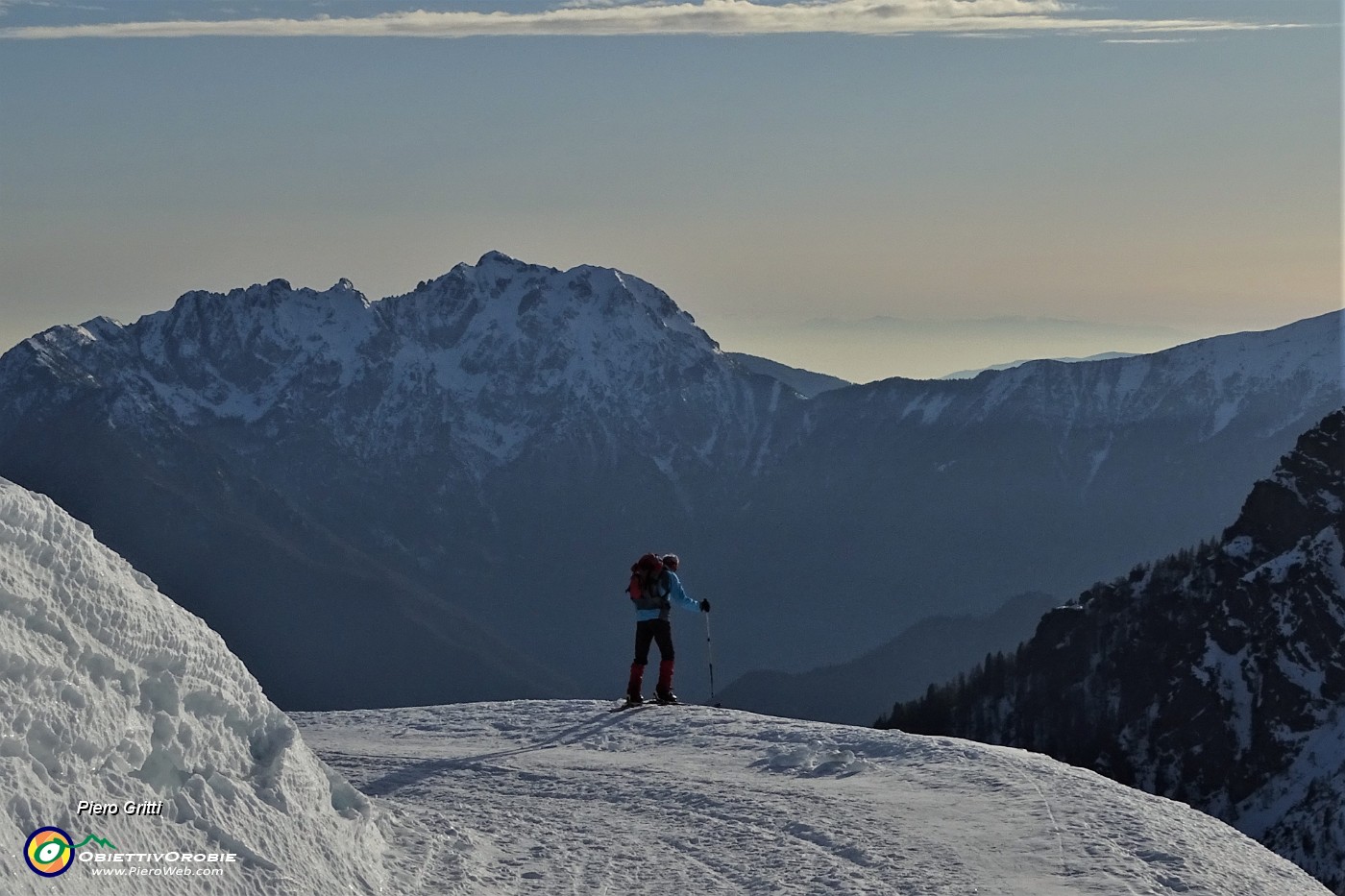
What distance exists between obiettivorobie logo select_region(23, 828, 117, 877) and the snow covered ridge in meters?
0.05

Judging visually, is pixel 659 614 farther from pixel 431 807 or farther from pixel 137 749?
pixel 137 749

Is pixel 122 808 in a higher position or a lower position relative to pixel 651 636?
lower

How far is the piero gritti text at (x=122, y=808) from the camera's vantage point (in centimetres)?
1293

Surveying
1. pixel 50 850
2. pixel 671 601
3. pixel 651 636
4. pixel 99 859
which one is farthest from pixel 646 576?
pixel 50 850

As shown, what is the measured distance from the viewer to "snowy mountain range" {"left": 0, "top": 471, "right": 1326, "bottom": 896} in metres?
13.3

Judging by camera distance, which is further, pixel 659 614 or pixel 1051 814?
pixel 659 614

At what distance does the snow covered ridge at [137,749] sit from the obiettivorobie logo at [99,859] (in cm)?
2

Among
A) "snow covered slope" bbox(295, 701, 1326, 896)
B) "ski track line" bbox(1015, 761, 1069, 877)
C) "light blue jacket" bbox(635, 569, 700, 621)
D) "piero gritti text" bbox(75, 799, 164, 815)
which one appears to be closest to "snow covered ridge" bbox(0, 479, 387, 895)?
"piero gritti text" bbox(75, 799, 164, 815)

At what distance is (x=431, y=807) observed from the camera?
1895cm

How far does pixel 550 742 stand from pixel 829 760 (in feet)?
14.2

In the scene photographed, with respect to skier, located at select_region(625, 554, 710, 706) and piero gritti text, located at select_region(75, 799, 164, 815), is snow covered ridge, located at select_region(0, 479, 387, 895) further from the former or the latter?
skier, located at select_region(625, 554, 710, 706)

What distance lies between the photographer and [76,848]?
12.4 metres

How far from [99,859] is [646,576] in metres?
14.8

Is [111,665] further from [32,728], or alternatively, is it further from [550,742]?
[550,742]
